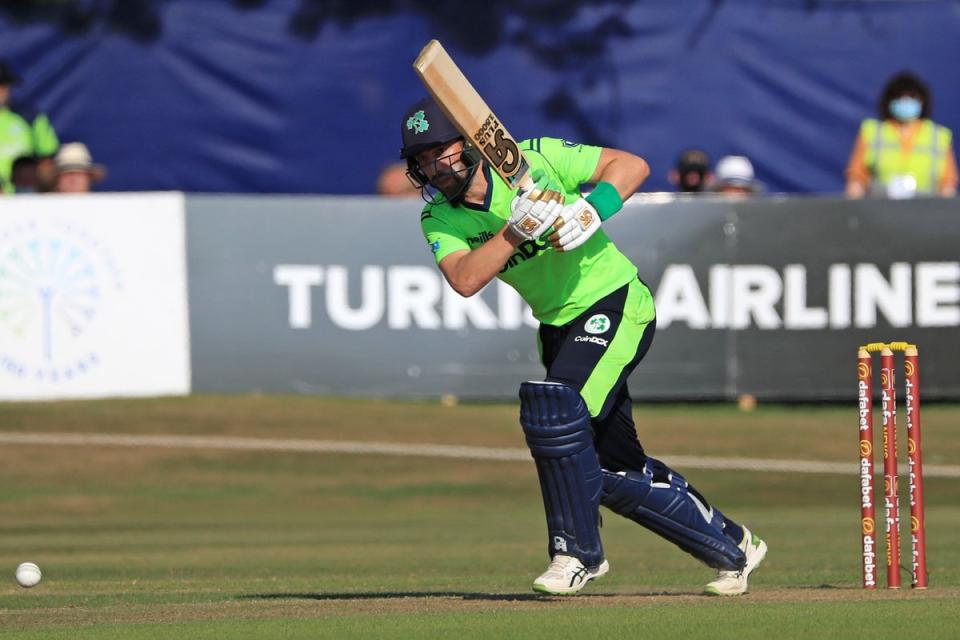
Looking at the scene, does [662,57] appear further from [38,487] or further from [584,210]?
[584,210]

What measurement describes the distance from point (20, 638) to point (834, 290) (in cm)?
898

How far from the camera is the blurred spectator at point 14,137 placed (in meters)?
16.5

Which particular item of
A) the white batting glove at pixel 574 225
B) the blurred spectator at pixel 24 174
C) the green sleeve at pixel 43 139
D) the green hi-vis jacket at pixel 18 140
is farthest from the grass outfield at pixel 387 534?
the green sleeve at pixel 43 139

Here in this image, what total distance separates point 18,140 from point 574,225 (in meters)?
10.8

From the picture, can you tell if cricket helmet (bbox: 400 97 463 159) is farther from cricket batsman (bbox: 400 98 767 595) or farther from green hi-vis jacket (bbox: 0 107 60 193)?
green hi-vis jacket (bbox: 0 107 60 193)

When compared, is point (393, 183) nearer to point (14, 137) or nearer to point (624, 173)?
point (14, 137)

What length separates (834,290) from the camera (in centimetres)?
1439

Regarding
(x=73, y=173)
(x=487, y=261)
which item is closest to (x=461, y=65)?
(x=73, y=173)

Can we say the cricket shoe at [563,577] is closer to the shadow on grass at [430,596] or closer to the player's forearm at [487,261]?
the shadow on grass at [430,596]

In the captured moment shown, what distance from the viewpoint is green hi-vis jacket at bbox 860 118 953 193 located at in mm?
14844

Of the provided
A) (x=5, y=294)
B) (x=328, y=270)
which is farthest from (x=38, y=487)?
(x=328, y=270)

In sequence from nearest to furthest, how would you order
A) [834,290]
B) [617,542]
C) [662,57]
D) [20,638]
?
[20,638]
[617,542]
[834,290]
[662,57]

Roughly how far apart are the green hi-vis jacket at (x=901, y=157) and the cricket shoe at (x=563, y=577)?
27.5 ft

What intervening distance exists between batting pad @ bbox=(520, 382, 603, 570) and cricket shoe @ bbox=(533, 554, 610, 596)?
0.08 ft
